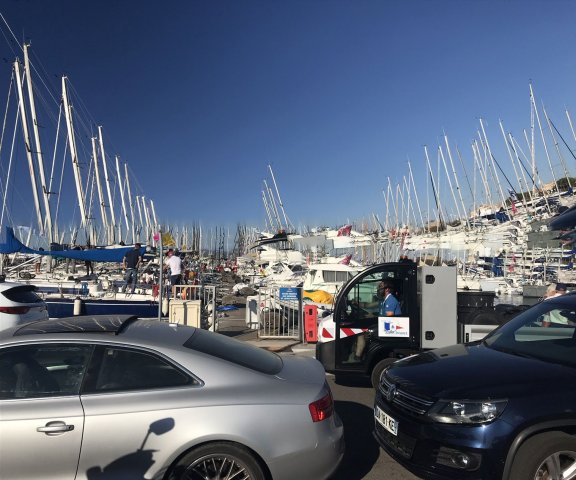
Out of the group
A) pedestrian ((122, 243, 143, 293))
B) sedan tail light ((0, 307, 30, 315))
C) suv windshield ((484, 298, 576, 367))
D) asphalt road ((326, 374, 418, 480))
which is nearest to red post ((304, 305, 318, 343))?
asphalt road ((326, 374, 418, 480))

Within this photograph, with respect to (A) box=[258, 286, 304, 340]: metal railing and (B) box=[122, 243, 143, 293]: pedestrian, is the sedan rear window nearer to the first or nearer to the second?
(A) box=[258, 286, 304, 340]: metal railing

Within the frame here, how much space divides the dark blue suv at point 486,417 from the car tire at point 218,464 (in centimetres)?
129

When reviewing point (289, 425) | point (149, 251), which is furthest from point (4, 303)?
point (149, 251)

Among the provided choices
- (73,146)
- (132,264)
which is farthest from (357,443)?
(73,146)

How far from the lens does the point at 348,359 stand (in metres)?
7.19

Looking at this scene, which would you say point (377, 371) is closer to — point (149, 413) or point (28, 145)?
point (149, 413)

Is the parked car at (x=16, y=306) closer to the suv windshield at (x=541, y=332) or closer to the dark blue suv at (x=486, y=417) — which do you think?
the dark blue suv at (x=486, y=417)

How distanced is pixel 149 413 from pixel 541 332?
386 centimetres

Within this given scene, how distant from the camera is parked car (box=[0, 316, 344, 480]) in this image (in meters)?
3.15

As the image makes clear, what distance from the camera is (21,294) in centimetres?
843

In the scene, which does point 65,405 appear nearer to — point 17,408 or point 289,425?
point 17,408

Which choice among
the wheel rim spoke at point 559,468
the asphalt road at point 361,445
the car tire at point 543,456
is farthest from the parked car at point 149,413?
the wheel rim spoke at point 559,468

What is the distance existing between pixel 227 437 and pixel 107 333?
1.23 meters

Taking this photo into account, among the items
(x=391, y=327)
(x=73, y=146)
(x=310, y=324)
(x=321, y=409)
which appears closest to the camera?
(x=321, y=409)
